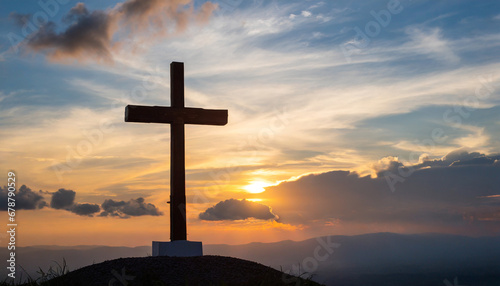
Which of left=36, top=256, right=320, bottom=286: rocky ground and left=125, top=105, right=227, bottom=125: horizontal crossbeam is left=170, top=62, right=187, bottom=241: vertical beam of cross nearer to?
left=125, top=105, right=227, bottom=125: horizontal crossbeam

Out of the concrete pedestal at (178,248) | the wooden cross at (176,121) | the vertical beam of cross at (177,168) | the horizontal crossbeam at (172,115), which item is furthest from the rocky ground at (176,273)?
the horizontal crossbeam at (172,115)

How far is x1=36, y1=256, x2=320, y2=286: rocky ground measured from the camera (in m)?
12.0

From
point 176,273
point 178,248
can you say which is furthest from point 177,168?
point 176,273

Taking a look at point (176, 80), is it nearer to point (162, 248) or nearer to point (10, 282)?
point (162, 248)

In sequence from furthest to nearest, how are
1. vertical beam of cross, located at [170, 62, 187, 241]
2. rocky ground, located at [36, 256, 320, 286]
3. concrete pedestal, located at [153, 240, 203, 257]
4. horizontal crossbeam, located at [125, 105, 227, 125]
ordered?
horizontal crossbeam, located at [125, 105, 227, 125]
vertical beam of cross, located at [170, 62, 187, 241]
concrete pedestal, located at [153, 240, 203, 257]
rocky ground, located at [36, 256, 320, 286]

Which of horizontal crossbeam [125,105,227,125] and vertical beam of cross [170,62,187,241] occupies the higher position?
horizontal crossbeam [125,105,227,125]

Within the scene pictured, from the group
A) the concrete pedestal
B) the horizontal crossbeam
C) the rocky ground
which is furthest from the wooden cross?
the rocky ground

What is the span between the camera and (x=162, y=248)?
14508 mm

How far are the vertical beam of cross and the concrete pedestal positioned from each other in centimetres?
36

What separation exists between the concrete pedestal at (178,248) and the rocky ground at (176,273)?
54cm

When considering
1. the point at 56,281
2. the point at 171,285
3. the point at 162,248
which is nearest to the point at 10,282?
the point at 56,281

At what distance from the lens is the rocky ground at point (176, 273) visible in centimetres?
1198

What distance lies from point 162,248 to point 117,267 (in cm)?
167

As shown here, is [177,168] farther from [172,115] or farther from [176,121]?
[172,115]
